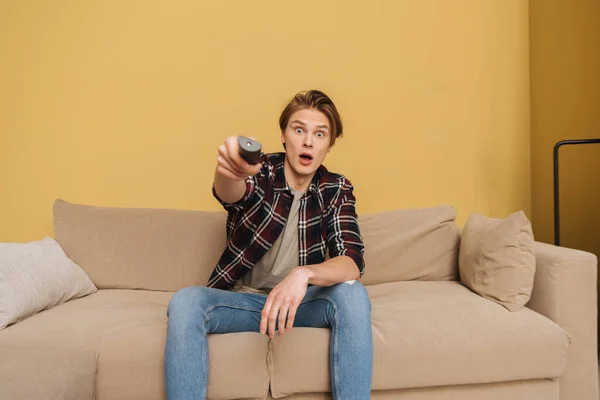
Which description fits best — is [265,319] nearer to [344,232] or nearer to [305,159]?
[344,232]

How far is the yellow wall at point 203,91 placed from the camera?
96.7 inches

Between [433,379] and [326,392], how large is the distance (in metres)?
0.32

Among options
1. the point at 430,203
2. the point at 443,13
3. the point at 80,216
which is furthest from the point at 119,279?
the point at 443,13

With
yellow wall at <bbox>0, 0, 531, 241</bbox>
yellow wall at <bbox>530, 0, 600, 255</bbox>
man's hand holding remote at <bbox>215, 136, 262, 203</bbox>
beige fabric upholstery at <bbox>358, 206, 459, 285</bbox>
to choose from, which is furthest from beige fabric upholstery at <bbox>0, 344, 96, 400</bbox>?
yellow wall at <bbox>530, 0, 600, 255</bbox>

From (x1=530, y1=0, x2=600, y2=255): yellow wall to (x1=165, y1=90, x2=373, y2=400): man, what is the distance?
4.80ft

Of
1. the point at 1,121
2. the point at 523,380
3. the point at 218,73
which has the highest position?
the point at 218,73

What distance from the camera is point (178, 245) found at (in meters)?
2.11

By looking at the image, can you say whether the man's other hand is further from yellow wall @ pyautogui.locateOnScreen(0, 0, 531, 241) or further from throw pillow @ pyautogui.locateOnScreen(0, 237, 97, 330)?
yellow wall @ pyautogui.locateOnScreen(0, 0, 531, 241)

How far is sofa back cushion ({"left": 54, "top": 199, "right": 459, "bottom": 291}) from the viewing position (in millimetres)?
2088

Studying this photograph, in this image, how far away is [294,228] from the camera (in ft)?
5.43

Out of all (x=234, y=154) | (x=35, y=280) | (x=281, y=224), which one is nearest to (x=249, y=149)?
(x=234, y=154)

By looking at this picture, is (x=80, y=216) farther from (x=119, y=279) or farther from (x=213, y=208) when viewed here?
(x=213, y=208)

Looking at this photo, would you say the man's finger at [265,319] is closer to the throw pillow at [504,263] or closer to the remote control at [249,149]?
the remote control at [249,149]

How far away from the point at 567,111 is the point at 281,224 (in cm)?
176
